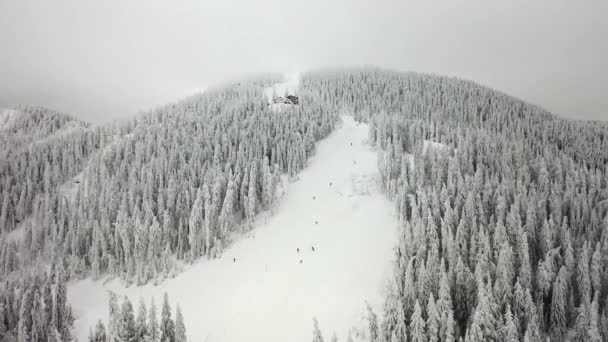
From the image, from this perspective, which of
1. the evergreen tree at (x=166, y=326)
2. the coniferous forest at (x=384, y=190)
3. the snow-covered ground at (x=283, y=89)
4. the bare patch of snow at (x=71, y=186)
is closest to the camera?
the coniferous forest at (x=384, y=190)

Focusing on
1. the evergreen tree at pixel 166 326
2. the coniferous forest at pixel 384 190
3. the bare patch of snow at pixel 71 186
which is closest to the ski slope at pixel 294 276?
the coniferous forest at pixel 384 190

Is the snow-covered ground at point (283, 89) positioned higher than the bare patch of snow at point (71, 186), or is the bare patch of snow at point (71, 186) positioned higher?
the snow-covered ground at point (283, 89)

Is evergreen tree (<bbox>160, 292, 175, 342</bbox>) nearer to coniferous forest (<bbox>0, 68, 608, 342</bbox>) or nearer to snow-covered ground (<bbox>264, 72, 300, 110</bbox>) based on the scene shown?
coniferous forest (<bbox>0, 68, 608, 342</bbox>)

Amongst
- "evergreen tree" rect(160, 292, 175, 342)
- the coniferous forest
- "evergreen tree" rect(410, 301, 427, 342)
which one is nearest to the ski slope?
the coniferous forest

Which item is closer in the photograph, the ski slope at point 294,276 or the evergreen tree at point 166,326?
the evergreen tree at point 166,326

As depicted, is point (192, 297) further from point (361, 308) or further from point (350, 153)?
point (350, 153)

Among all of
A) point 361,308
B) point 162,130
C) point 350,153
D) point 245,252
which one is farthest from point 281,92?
point 361,308

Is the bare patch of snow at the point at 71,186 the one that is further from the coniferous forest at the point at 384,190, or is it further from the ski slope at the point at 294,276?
the ski slope at the point at 294,276

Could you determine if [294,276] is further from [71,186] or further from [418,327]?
[71,186]

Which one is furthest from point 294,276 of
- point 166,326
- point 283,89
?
point 283,89
